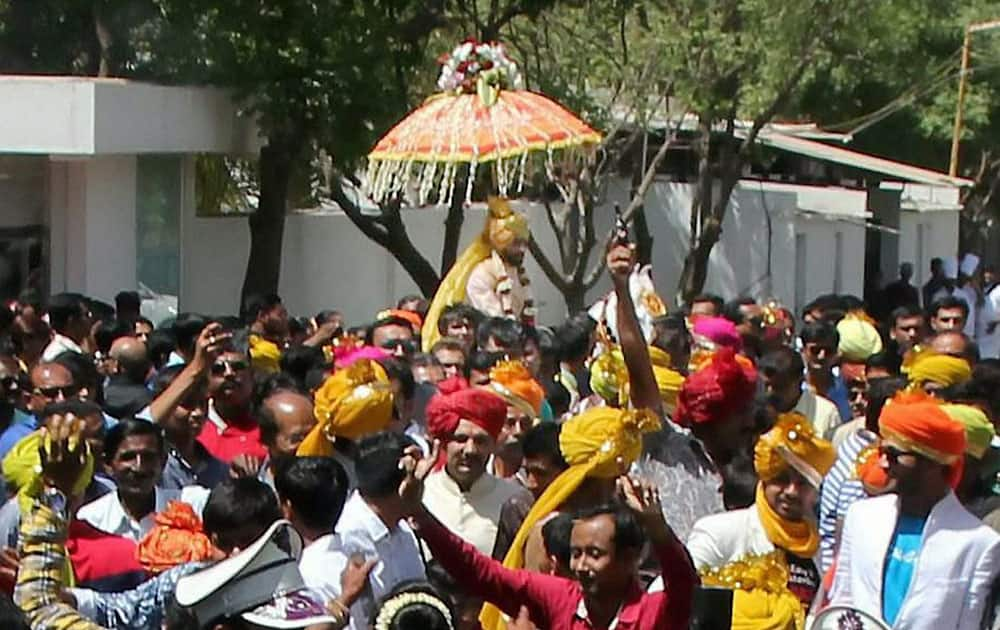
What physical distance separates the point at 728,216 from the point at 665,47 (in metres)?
7.36

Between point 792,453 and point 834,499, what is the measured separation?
34cm

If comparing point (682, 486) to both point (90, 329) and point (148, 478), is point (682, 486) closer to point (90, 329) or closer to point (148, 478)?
point (148, 478)

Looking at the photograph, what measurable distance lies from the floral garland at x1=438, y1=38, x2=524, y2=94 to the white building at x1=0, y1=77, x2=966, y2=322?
15.6ft

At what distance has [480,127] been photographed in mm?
11820

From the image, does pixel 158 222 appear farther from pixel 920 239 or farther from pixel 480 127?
pixel 920 239

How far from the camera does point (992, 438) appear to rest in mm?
7203

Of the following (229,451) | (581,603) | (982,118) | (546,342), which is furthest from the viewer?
(982,118)

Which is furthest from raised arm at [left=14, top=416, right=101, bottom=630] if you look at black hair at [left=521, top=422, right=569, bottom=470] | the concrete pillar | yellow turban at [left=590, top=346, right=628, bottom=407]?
the concrete pillar

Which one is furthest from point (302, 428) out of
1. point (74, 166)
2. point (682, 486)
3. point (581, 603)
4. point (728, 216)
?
point (728, 216)

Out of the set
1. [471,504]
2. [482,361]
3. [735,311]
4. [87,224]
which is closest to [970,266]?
[87,224]

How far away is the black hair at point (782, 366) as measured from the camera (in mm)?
9398

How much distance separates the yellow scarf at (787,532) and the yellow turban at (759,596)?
0.52m

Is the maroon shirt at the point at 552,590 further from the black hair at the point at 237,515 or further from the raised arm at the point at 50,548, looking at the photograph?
the raised arm at the point at 50,548

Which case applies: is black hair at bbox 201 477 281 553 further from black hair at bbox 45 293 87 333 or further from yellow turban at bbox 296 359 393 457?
black hair at bbox 45 293 87 333
